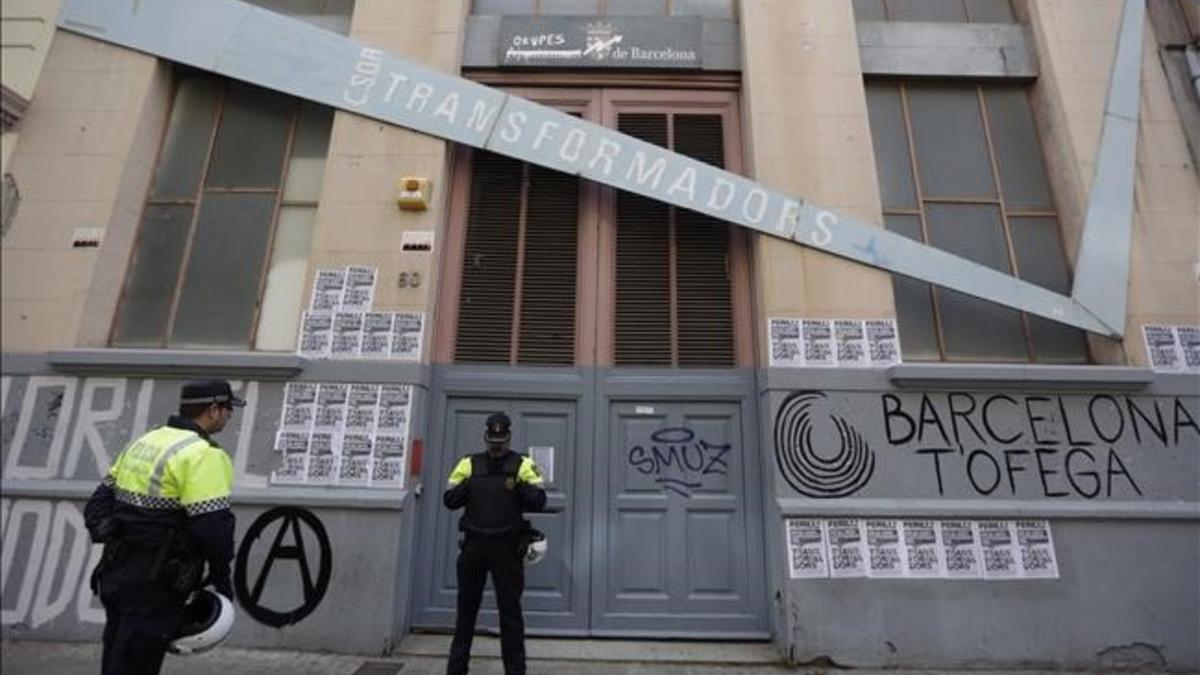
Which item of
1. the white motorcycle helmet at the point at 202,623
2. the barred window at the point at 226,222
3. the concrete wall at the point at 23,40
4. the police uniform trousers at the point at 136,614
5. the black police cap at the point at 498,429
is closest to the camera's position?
the police uniform trousers at the point at 136,614

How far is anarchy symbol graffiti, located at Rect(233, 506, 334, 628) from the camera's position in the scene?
5602 mm

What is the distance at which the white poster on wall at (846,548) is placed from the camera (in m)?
5.70

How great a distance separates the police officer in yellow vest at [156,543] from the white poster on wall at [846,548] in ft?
15.2

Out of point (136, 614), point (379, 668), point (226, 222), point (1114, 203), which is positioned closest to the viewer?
point (136, 614)

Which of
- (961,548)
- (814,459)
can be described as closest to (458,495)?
(814,459)

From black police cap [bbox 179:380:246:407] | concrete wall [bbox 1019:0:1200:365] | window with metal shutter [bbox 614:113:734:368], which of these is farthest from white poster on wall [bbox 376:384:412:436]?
concrete wall [bbox 1019:0:1200:365]

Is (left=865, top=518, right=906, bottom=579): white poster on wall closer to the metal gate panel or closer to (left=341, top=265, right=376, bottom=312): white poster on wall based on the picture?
the metal gate panel

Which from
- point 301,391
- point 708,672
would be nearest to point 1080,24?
point 708,672

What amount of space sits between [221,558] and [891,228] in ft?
21.2

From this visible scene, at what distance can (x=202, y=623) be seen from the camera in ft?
11.2

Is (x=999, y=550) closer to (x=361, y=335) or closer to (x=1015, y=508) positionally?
(x=1015, y=508)

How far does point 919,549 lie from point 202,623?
5381mm

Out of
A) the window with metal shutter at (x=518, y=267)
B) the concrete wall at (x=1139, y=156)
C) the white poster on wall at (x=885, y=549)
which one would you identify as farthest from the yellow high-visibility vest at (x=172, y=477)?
the concrete wall at (x=1139, y=156)

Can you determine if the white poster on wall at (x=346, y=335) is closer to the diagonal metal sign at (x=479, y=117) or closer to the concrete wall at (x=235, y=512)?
the concrete wall at (x=235, y=512)
